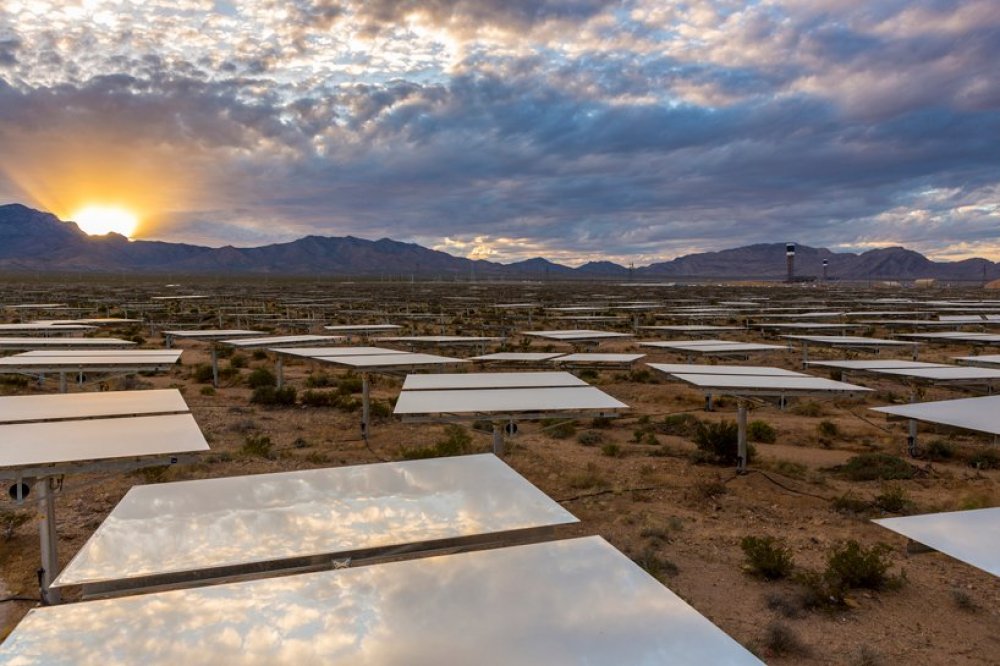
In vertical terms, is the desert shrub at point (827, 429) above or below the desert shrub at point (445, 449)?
below

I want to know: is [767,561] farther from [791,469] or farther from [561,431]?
[561,431]

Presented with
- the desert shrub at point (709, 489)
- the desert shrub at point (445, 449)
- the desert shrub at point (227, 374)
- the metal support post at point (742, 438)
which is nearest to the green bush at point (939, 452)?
the metal support post at point (742, 438)

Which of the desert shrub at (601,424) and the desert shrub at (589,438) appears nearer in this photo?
the desert shrub at (589,438)

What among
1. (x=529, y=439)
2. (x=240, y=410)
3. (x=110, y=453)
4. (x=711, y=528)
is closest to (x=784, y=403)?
(x=711, y=528)

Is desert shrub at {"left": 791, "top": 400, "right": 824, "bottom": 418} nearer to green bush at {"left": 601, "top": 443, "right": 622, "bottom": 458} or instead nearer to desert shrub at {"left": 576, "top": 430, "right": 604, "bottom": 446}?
desert shrub at {"left": 576, "top": 430, "right": 604, "bottom": 446}

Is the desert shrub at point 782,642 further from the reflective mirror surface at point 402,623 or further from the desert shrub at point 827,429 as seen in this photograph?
the desert shrub at point 827,429

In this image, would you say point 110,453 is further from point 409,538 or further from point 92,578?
point 409,538
